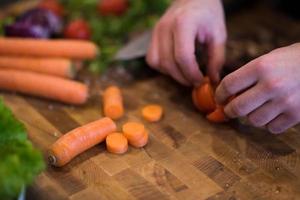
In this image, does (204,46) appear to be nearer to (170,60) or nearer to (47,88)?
(170,60)

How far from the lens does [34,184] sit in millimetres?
1239

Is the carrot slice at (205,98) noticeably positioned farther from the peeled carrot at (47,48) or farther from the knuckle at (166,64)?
the peeled carrot at (47,48)

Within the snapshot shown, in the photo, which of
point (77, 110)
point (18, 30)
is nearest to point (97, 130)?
point (77, 110)

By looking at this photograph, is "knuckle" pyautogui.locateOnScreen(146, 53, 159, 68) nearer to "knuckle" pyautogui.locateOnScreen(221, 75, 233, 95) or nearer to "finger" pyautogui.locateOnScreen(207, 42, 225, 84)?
"finger" pyautogui.locateOnScreen(207, 42, 225, 84)

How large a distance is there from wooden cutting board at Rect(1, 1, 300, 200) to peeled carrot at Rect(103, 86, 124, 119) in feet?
0.09

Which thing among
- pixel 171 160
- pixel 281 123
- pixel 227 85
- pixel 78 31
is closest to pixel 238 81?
pixel 227 85

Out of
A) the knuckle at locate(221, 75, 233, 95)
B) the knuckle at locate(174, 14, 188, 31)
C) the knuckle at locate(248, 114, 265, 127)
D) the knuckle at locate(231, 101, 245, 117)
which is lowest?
the knuckle at locate(248, 114, 265, 127)

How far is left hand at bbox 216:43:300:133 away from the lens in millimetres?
1217

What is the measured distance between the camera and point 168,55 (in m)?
1.46

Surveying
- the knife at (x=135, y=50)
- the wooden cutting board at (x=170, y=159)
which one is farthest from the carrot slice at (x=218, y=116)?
the knife at (x=135, y=50)

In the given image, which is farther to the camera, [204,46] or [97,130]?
[204,46]

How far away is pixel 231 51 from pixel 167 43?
15.1 inches

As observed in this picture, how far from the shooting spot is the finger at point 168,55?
1.46m

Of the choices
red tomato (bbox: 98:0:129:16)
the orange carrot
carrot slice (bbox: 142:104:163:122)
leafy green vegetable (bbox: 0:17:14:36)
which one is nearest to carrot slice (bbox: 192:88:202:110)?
the orange carrot
